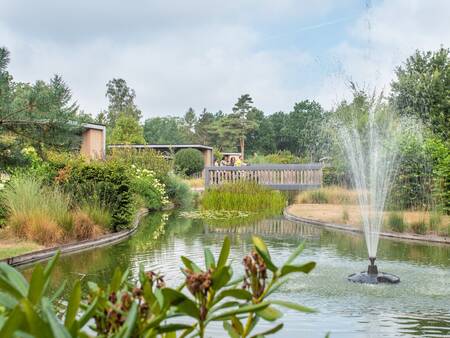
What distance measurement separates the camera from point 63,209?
11.3 metres

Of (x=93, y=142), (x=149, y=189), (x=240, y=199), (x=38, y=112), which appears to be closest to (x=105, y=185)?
(x=38, y=112)

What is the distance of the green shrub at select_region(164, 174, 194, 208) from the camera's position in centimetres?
2336

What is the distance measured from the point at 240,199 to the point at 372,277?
43.0 feet

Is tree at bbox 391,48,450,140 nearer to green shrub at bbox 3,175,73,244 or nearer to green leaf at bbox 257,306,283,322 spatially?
green shrub at bbox 3,175,73,244

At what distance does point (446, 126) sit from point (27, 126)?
76.7 feet

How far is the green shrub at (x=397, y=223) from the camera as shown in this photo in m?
13.4

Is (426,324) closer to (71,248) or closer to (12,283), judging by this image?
(12,283)

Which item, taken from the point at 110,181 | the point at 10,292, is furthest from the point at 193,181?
the point at 10,292

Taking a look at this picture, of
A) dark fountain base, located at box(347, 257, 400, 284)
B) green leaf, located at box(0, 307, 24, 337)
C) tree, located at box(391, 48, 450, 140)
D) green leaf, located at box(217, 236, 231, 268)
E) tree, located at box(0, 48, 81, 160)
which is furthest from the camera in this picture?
tree, located at box(391, 48, 450, 140)

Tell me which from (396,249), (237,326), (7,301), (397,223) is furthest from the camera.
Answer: (397,223)

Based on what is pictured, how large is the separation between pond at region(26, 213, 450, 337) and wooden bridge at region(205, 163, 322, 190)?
1062 centimetres

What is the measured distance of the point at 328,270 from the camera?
8898mm

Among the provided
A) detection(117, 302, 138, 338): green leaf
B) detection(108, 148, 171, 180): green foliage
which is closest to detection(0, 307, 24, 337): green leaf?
Answer: detection(117, 302, 138, 338): green leaf

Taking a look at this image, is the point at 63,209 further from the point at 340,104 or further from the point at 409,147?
the point at 340,104
